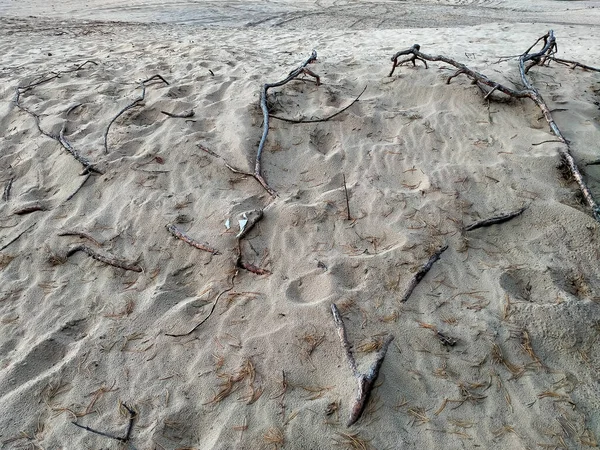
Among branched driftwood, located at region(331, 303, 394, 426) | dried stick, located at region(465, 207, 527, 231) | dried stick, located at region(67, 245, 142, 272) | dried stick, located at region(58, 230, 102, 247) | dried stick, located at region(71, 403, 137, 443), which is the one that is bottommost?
dried stick, located at region(71, 403, 137, 443)

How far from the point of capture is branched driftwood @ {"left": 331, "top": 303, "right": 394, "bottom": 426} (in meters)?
2.11

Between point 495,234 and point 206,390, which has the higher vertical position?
point 495,234

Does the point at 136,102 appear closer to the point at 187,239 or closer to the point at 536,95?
the point at 187,239

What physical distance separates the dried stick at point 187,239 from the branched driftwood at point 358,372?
98cm

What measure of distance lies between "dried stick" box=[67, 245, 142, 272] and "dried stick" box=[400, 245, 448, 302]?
5.82 ft

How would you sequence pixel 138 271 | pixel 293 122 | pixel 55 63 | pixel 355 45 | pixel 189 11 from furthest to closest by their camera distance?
1. pixel 189 11
2. pixel 355 45
3. pixel 55 63
4. pixel 293 122
5. pixel 138 271

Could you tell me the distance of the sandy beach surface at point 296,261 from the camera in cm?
215

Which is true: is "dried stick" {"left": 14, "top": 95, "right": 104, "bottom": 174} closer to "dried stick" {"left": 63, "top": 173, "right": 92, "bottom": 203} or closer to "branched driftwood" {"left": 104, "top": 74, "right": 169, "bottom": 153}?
"dried stick" {"left": 63, "top": 173, "right": 92, "bottom": 203}

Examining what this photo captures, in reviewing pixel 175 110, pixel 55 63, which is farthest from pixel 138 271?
pixel 55 63

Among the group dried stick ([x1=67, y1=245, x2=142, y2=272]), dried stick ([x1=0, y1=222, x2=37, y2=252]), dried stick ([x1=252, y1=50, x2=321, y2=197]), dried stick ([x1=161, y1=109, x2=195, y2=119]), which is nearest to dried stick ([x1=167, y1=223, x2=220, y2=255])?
dried stick ([x1=67, y1=245, x2=142, y2=272])

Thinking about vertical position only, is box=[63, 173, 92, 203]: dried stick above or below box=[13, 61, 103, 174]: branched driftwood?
below

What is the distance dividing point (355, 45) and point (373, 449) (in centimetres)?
625

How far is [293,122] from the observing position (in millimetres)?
4098

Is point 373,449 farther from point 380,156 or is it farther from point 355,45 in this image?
point 355,45
